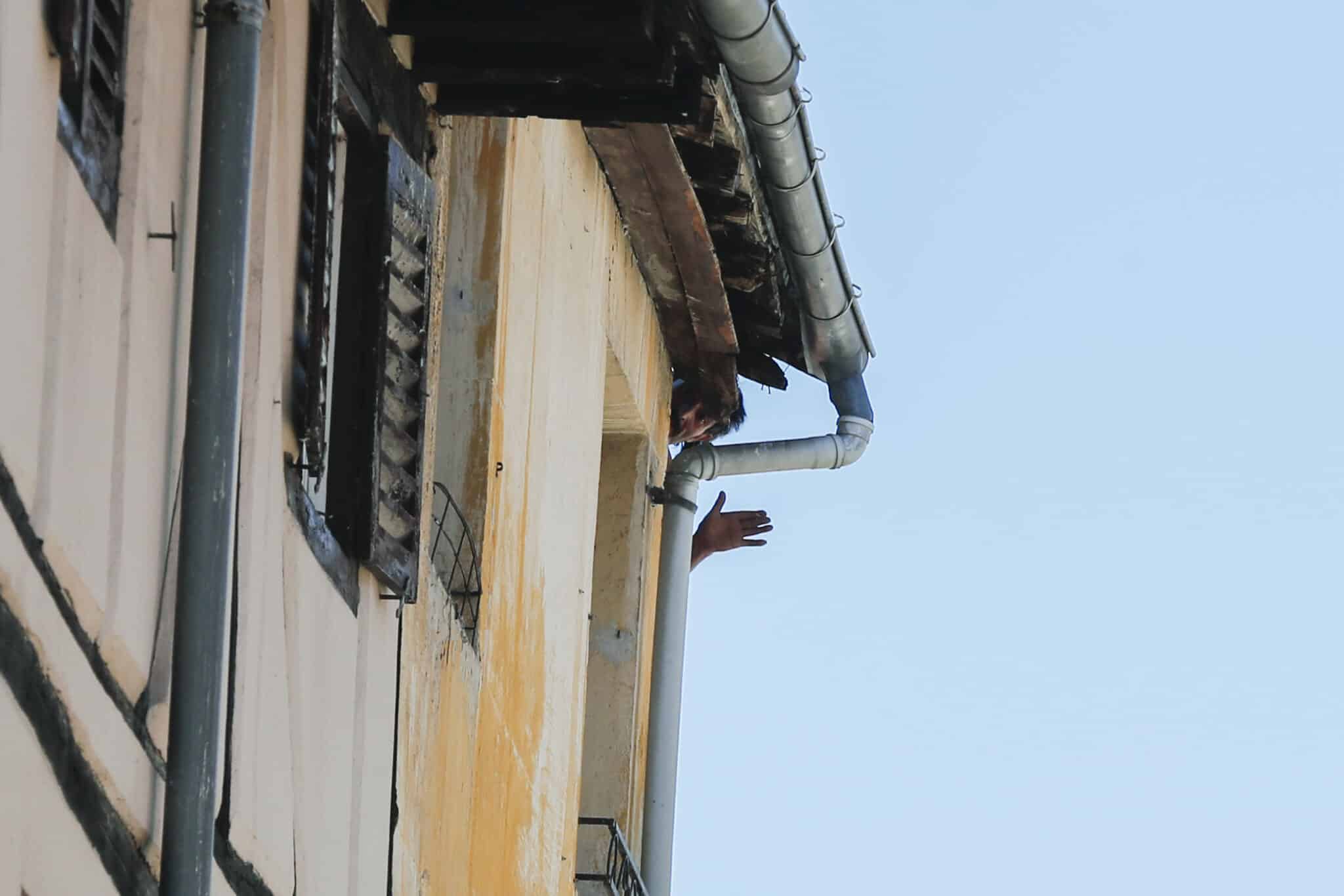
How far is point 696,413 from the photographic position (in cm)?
1415

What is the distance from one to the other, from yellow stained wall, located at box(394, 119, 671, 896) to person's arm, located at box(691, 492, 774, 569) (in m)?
3.91

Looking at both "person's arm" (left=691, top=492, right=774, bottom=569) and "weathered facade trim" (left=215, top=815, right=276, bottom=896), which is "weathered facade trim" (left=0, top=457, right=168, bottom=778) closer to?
"weathered facade trim" (left=215, top=815, right=276, bottom=896)

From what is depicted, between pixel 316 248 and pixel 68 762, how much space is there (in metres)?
1.96

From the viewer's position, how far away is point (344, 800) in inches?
259

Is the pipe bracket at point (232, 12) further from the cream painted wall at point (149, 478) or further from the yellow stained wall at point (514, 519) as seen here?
the yellow stained wall at point (514, 519)

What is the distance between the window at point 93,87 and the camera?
4.58 metres

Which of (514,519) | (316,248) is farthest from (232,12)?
(514,519)

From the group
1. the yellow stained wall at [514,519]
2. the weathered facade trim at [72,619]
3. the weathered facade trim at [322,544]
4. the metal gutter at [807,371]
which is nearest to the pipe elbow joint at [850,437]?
the metal gutter at [807,371]

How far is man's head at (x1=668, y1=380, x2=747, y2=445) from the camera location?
554 inches

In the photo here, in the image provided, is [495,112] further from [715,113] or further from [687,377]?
[687,377]

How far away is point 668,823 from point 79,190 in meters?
8.90

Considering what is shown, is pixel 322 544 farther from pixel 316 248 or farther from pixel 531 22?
pixel 531 22

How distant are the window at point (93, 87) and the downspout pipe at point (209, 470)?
0.67ft

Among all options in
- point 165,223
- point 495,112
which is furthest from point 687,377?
point 165,223
